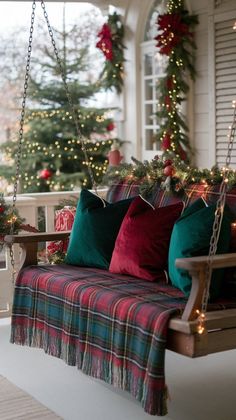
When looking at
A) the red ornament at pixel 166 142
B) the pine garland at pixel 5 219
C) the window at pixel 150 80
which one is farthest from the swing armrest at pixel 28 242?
the window at pixel 150 80

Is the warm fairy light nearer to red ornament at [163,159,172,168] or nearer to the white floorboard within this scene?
the white floorboard

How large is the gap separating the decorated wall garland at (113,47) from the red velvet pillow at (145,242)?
14.4 feet

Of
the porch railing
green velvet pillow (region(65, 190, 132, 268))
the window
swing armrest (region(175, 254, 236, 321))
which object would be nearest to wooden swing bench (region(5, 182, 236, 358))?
swing armrest (region(175, 254, 236, 321))

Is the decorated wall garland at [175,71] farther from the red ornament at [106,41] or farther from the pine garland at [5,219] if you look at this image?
the pine garland at [5,219]

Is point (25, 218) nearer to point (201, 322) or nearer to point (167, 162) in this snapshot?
point (167, 162)

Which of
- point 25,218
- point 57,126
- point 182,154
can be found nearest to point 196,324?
point 25,218

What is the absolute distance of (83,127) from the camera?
948 centimetres

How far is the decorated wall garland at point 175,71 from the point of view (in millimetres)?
7066

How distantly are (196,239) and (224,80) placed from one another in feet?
11.6

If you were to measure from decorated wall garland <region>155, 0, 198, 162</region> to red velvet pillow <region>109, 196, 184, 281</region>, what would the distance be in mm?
3023

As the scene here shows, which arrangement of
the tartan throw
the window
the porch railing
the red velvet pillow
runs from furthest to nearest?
the window < the porch railing < the red velvet pillow < the tartan throw

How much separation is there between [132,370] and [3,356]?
1.40 meters

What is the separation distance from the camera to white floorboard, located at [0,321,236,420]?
140 inches

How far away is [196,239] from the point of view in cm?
345
